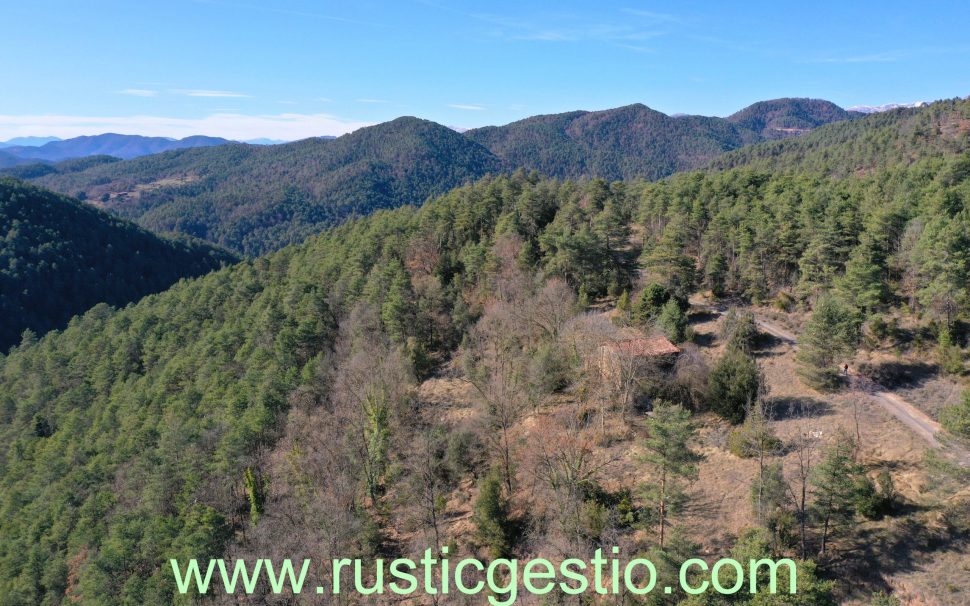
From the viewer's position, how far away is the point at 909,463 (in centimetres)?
2669

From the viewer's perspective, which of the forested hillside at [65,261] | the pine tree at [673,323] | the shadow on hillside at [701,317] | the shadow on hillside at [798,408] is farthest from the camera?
the forested hillside at [65,261]

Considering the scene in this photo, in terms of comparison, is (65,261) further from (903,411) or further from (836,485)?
(903,411)

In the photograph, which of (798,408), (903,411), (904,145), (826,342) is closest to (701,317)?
(826,342)

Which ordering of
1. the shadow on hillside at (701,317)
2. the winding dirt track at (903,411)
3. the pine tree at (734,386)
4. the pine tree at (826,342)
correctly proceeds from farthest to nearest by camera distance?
the shadow on hillside at (701,317) → the pine tree at (734,386) → the pine tree at (826,342) → the winding dirt track at (903,411)

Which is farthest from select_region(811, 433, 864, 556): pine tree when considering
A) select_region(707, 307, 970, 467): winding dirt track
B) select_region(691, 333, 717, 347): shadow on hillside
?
select_region(691, 333, 717, 347): shadow on hillside

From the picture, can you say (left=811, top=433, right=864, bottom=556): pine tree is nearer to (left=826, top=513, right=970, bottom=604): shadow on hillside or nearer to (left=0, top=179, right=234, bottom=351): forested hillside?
(left=826, top=513, right=970, bottom=604): shadow on hillside

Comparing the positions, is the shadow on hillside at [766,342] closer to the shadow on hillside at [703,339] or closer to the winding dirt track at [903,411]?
the shadow on hillside at [703,339]

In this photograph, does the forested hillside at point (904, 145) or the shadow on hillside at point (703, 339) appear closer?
the shadow on hillside at point (703, 339)

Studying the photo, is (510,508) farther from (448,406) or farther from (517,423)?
(448,406)

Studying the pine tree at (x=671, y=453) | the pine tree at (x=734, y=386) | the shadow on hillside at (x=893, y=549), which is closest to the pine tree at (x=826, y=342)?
the pine tree at (x=734, y=386)

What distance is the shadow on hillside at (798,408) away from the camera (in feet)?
107

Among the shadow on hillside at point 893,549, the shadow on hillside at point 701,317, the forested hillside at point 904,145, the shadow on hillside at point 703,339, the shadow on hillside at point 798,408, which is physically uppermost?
the forested hillside at point 904,145

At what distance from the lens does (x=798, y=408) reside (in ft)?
110

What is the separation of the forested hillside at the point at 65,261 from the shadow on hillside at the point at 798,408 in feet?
567
